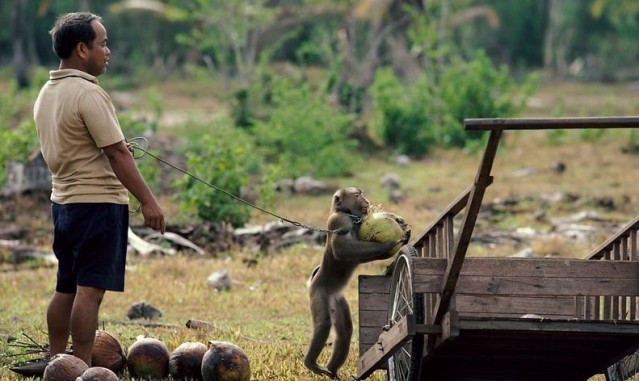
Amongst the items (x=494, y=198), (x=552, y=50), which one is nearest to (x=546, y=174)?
(x=494, y=198)

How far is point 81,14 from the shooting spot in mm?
6680

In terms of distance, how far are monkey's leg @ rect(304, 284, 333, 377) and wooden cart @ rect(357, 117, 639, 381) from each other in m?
0.53

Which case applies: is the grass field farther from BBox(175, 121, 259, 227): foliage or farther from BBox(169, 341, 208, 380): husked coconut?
BBox(175, 121, 259, 227): foliage

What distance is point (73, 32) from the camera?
6.63 meters

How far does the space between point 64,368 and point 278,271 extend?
5764 millimetres

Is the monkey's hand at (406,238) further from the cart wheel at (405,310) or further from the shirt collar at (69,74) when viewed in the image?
the shirt collar at (69,74)

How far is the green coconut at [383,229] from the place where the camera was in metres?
7.08

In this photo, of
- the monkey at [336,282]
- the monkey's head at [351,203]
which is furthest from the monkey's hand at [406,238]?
the monkey's head at [351,203]

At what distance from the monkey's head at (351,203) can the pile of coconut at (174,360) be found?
1172mm

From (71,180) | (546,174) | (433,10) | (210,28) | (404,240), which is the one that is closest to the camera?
(71,180)

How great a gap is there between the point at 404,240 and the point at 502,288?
1.03m

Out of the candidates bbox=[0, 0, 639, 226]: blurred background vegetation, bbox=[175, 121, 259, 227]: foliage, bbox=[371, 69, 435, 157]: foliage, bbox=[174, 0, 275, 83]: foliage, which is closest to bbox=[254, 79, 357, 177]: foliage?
bbox=[0, 0, 639, 226]: blurred background vegetation

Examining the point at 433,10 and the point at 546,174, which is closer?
the point at 546,174

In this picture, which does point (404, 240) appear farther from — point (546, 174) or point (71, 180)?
point (546, 174)
